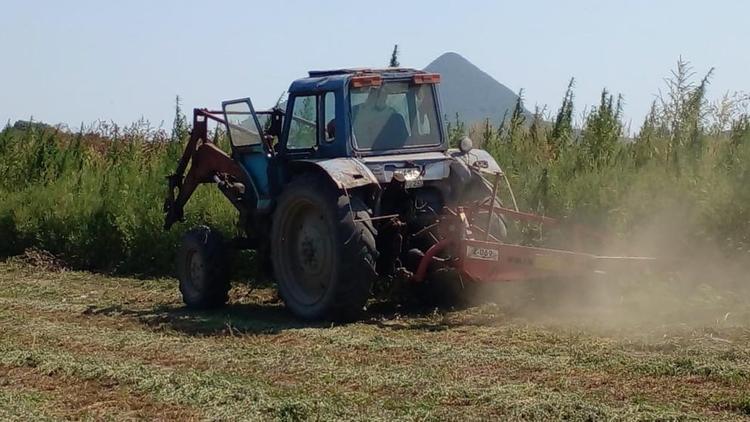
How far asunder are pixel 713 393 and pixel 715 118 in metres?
7.54

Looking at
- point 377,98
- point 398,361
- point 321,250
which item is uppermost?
point 377,98

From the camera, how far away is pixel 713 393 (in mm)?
6637

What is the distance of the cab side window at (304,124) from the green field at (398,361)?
176cm

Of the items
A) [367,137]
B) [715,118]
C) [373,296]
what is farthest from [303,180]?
[715,118]

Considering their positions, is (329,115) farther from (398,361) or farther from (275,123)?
(398,361)

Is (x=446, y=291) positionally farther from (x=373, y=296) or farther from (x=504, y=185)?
(x=504, y=185)

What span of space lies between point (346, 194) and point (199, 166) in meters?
3.20

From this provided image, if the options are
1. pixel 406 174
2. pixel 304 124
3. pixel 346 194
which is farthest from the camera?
pixel 304 124

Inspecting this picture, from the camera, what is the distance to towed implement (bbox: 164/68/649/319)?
10.0 metres

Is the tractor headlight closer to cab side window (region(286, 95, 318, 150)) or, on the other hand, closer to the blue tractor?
the blue tractor

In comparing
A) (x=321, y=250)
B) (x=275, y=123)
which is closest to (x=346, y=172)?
(x=321, y=250)

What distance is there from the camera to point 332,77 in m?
11.0

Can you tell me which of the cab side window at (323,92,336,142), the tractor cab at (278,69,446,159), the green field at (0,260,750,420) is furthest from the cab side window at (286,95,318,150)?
the green field at (0,260,750,420)

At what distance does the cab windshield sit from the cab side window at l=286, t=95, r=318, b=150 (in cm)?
51
